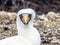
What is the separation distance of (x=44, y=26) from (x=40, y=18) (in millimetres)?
831

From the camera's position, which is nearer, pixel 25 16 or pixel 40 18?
pixel 25 16

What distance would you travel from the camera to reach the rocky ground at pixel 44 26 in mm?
7864

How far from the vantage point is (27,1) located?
11.0 m

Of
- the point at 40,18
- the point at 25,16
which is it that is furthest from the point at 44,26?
the point at 25,16

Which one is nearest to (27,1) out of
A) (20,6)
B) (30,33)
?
(20,6)

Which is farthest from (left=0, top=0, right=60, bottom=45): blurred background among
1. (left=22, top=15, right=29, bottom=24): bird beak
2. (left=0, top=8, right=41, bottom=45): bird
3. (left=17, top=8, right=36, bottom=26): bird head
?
(left=22, top=15, right=29, bottom=24): bird beak

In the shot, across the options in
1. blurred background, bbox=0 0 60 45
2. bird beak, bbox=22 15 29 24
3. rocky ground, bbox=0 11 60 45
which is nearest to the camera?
bird beak, bbox=22 15 29 24

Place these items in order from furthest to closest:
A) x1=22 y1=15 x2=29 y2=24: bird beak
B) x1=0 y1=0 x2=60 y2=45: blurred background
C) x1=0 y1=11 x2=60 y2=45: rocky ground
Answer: x1=0 y1=0 x2=60 y2=45: blurred background < x1=0 y1=11 x2=60 y2=45: rocky ground < x1=22 y1=15 x2=29 y2=24: bird beak

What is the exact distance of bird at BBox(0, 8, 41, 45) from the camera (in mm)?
5609

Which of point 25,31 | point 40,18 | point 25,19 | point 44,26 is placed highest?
point 25,19

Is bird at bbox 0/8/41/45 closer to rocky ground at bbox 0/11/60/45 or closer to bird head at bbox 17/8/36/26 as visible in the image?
bird head at bbox 17/8/36/26

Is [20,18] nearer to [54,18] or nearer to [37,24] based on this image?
[37,24]

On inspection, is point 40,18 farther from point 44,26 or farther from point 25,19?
point 25,19

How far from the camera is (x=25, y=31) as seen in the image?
233 inches
